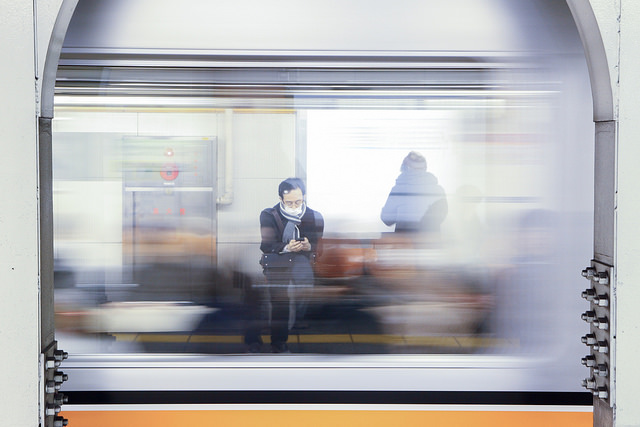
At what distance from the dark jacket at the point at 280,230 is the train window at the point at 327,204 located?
0.03 meters

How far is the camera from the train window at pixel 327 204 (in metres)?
2.55

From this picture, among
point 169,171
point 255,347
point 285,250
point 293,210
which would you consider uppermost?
point 169,171

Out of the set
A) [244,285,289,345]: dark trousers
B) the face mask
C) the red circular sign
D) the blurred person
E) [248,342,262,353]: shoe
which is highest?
the red circular sign

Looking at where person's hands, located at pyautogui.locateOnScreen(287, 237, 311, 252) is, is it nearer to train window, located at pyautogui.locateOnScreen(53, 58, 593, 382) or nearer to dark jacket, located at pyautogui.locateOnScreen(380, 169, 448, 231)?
train window, located at pyautogui.locateOnScreen(53, 58, 593, 382)

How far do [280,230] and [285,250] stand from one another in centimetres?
7

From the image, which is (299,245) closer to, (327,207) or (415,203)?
(327,207)

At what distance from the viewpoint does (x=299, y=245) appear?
101 inches

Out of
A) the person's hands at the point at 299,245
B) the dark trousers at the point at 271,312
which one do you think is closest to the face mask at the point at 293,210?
the person's hands at the point at 299,245

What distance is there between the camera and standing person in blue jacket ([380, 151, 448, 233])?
8.36 feet

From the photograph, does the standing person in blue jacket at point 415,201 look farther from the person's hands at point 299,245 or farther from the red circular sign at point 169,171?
the red circular sign at point 169,171

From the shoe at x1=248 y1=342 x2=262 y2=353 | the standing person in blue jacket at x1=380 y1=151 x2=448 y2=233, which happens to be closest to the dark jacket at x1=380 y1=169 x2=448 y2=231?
the standing person in blue jacket at x1=380 y1=151 x2=448 y2=233

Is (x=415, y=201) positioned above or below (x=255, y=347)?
above

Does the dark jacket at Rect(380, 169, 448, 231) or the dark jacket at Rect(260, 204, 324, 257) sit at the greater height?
the dark jacket at Rect(380, 169, 448, 231)

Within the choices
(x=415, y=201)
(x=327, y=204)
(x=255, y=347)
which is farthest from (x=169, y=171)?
(x=415, y=201)
